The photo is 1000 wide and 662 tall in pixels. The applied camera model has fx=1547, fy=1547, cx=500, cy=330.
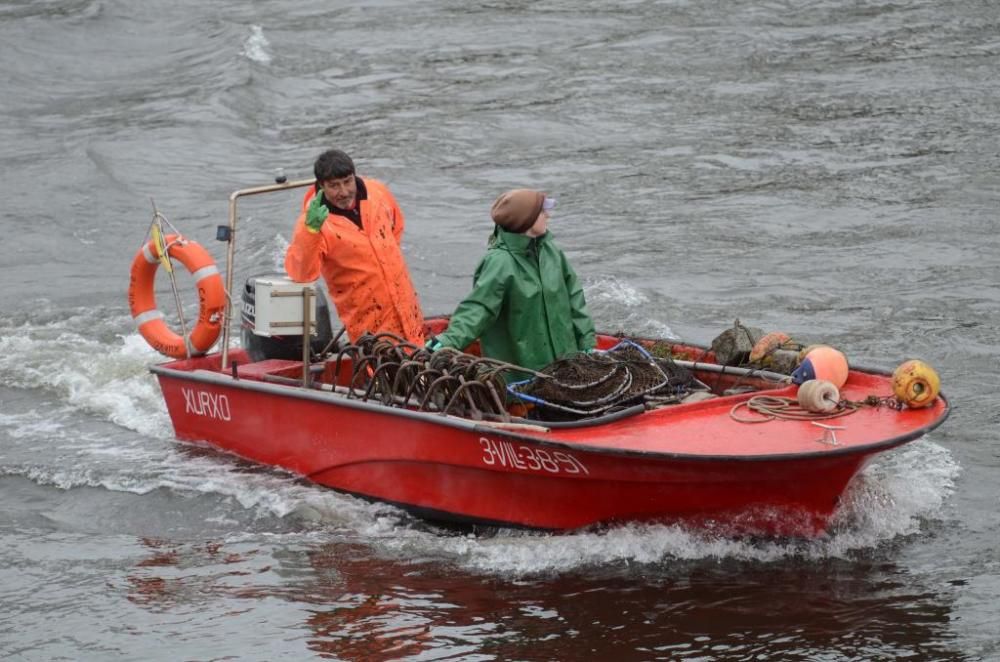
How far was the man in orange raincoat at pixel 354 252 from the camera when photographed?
873 cm

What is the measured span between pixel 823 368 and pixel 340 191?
288 cm

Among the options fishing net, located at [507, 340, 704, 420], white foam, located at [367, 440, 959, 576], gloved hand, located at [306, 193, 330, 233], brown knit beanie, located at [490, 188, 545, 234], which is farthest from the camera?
gloved hand, located at [306, 193, 330, 233]

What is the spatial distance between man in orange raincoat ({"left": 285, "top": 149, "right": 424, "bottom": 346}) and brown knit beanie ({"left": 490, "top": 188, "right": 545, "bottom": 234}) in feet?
3.30

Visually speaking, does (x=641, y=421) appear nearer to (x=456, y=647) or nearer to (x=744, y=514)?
(x=744, y=514)

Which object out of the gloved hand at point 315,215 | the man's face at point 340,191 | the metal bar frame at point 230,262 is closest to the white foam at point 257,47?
the metal bar frame at point 230,262

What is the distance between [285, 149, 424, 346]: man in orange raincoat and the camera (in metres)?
8.73

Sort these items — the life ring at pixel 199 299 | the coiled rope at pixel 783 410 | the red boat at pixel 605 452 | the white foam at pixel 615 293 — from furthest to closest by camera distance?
the white foam at pixel 615 293 < the life ring at pixel 199 299 < the coiled rope at pixel 783 410 < the red boat at pixel 605 452

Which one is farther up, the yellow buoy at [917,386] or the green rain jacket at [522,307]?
the green rain jacket at [522,307]

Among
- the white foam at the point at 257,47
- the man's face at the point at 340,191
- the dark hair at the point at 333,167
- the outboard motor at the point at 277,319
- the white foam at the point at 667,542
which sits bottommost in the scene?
the white foam at the point at 667,542

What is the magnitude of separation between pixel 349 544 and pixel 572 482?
4.69 feet

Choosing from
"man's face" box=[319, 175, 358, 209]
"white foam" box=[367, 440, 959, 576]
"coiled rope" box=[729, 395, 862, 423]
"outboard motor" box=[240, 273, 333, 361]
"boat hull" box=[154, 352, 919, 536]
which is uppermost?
"man's face" box=[319, 175, 358, 209]

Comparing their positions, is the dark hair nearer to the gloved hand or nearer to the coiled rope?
the gloved hand

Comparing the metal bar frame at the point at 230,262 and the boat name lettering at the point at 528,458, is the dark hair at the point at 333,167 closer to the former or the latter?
the metal bar frame at the point at 230,262

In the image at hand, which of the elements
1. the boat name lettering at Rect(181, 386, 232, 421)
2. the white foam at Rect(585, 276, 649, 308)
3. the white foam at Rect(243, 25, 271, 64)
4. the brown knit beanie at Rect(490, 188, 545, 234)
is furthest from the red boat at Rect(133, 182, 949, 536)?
the white foam at Rect(243, 25, 271, 64)
